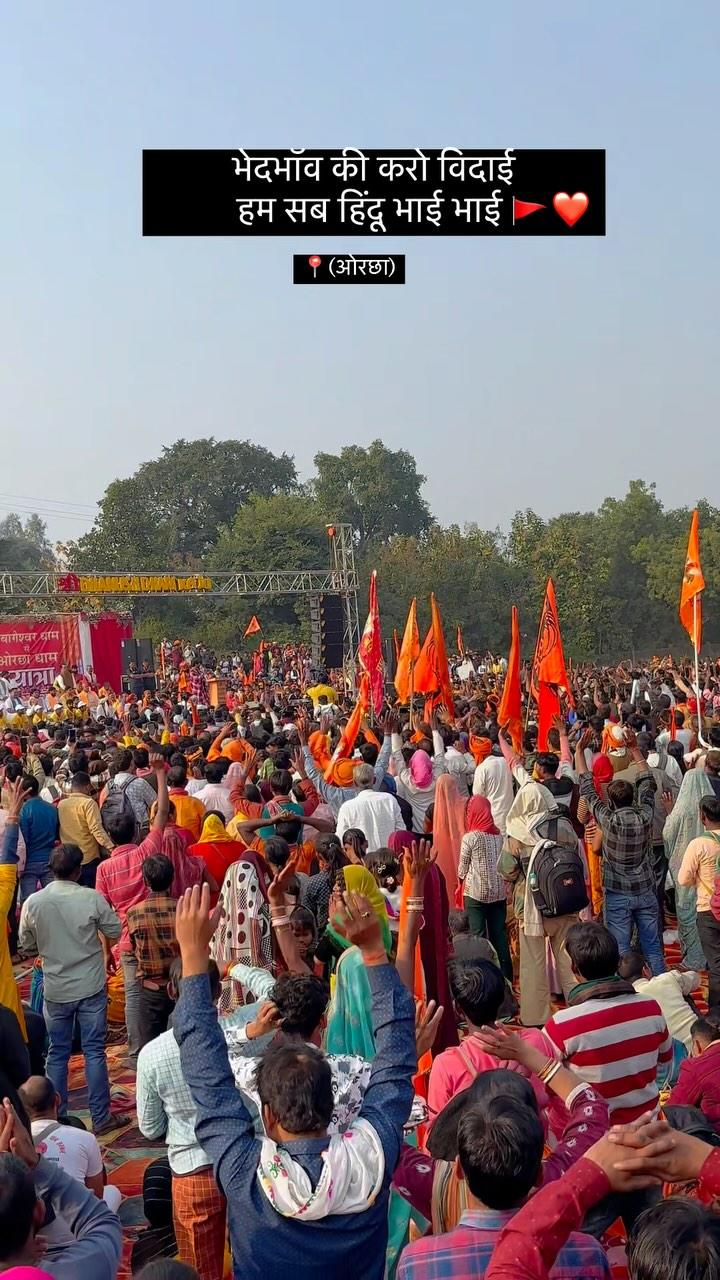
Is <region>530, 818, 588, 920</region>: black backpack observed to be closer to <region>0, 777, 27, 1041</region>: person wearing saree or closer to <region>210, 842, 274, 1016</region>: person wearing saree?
<region>210, 842, 274, 1016</region>: person wearing saree

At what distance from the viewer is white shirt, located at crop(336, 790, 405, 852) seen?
740 cm

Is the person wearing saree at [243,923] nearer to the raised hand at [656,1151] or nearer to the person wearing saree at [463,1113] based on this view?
the person wearing saree at [463,1113]

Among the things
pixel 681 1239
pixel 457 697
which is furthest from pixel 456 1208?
pixel 457 697

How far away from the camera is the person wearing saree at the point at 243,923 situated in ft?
18.1

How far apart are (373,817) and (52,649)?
24.4 meters

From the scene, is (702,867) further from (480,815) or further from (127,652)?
(127,652)

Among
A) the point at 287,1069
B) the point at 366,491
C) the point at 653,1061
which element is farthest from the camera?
the point at 366,491

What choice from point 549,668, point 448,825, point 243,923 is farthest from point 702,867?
point 549,668

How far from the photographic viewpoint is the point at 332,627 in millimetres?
30109

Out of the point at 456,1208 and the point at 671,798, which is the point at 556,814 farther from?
the point at 456,1208

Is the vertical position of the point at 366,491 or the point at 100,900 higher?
the point at 366,491

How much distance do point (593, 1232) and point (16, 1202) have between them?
4.67 ft

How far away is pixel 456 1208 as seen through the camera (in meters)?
2.76

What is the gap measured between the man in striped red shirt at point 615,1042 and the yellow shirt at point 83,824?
4.91m
